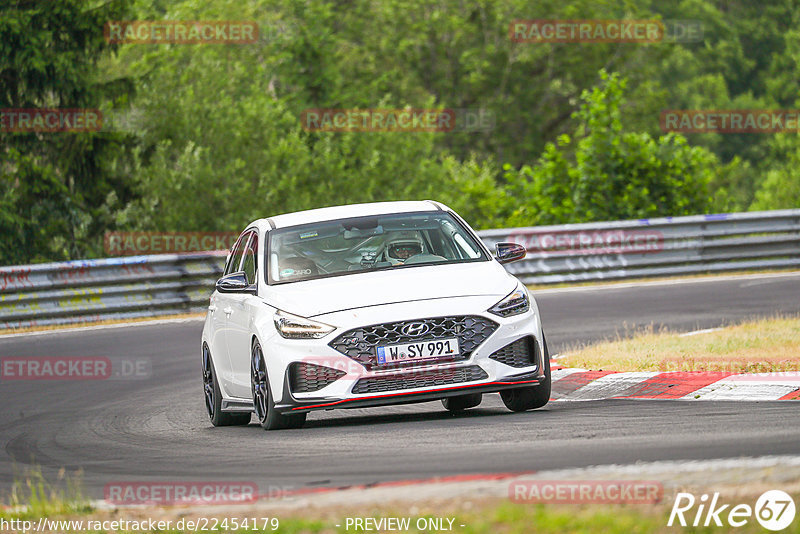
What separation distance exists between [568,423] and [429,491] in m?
2.90

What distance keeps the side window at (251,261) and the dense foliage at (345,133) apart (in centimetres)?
1521

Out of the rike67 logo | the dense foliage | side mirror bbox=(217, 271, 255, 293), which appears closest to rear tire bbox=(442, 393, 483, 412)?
side mirror bbox=(217, 271, 255, 293)

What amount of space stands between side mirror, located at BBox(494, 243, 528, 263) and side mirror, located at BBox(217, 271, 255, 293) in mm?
1851

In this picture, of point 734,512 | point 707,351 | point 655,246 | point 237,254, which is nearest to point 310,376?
point 237,254

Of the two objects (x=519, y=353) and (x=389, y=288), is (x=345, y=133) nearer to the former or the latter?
(x=389, y=288)

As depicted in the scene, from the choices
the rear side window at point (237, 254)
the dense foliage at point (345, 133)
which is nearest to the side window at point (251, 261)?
the rear side window at point (237, 254)

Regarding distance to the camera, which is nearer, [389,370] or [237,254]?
[389,370]

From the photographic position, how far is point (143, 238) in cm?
3447

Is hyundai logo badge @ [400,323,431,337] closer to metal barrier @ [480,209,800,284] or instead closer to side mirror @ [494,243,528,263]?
side mirror @ [494,243,528,263]

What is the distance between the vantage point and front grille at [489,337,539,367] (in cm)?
948

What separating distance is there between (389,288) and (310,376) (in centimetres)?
80

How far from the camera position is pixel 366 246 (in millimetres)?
10617

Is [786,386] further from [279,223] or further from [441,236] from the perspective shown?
[279,223]

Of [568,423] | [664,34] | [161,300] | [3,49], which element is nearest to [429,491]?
[568,423]
